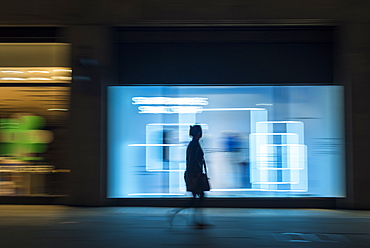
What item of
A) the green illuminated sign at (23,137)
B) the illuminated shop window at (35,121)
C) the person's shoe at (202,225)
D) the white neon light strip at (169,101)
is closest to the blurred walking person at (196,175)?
the person's shoe at (202,225)

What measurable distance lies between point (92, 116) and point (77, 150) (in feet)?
2.68

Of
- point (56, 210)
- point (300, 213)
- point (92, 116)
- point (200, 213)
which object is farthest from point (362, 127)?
point (56, 210)

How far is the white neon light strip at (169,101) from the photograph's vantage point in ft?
35.3

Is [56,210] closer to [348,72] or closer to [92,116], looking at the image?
[92,116]

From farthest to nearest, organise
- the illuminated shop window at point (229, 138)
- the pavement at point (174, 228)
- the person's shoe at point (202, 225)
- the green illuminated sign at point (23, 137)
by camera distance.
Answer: the green illuminated sign at point (23, 137) < the illuminated shop window at point (229, 138) < the person's shoe at point (202, 225) < the pavement at point (174, 228)

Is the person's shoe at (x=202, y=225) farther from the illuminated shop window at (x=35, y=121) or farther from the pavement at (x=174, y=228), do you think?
the illuminated shop window at (x=35, y=121)

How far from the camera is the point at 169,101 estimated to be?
423 inches

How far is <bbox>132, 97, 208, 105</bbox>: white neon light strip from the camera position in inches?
423

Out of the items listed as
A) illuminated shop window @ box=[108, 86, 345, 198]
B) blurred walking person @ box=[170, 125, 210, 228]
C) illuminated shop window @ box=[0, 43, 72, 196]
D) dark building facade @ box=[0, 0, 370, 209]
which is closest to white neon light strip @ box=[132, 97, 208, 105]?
illuminated shop window @ box=[108, 86, 345, 198]

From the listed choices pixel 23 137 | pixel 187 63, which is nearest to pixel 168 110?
pixel 187 63

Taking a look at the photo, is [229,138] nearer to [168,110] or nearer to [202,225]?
[168,110]

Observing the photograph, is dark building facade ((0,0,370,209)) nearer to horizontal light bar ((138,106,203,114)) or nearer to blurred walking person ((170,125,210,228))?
horizontal light bar ((138,106,203,114))

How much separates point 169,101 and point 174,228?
135 inches

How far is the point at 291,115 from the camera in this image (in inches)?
424
